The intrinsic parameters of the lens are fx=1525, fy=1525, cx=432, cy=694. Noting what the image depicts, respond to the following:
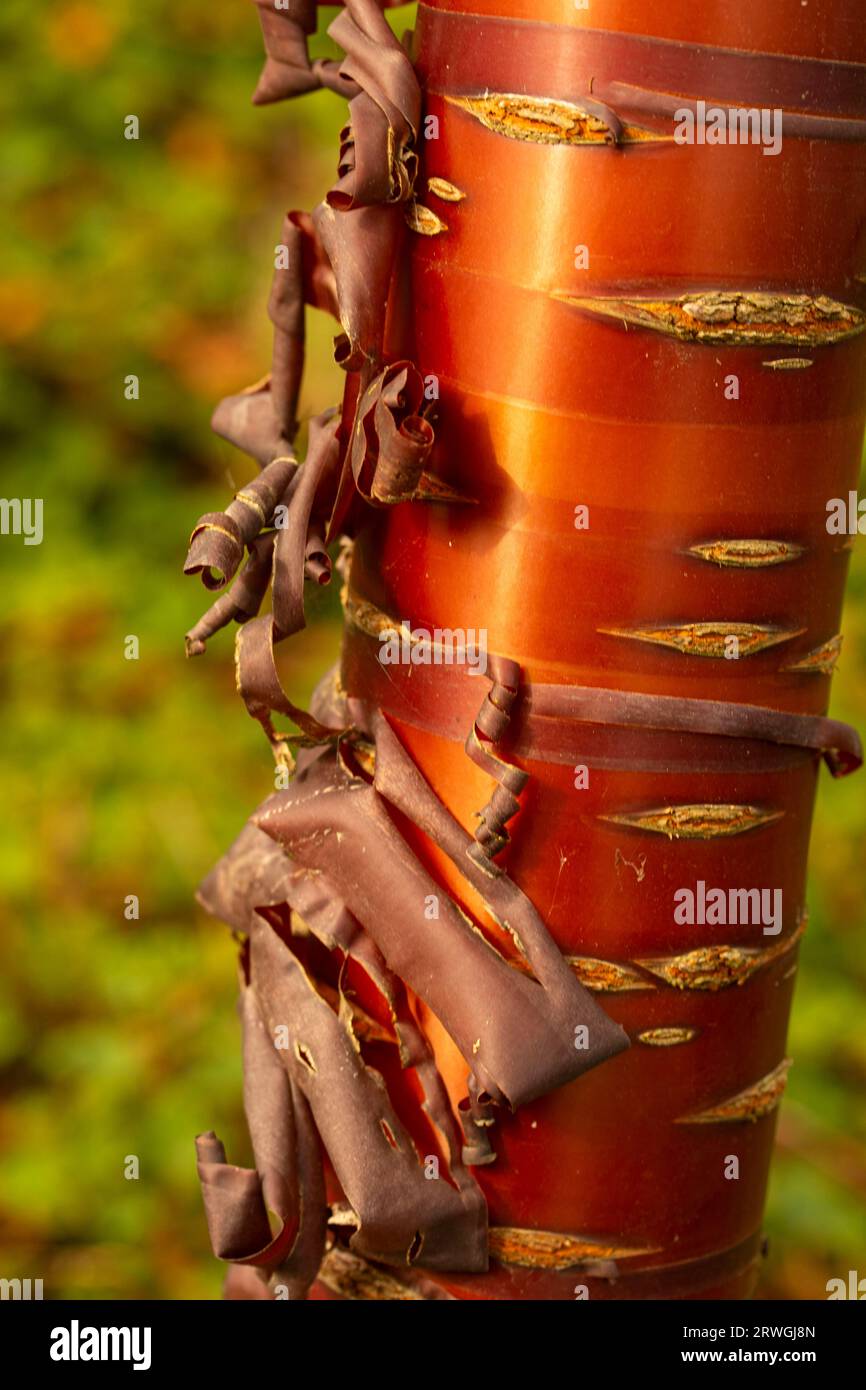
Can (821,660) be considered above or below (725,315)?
below

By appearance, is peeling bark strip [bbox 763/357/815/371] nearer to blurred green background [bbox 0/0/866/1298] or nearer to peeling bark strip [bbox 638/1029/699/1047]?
peeling bark strip [bbox 638/1029/699/1047]

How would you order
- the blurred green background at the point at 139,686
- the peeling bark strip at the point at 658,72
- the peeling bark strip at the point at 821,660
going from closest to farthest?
1. the peeling bark strip at the point at 658,72
2. the peeling bark strip at the point at 821,660
3. the blurred green background at the point at 139,686

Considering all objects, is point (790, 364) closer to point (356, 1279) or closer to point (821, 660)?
point (821, 660)

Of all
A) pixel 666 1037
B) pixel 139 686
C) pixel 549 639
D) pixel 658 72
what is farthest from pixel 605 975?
pixel 139 686

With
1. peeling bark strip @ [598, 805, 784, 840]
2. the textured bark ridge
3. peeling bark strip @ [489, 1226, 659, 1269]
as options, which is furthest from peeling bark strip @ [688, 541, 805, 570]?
peeling bark strip @ [489, 1226, 659, 1269]

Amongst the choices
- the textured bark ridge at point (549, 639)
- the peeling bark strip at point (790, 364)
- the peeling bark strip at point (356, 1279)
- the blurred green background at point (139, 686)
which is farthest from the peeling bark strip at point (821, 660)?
the blurred green background at point (139, 686)

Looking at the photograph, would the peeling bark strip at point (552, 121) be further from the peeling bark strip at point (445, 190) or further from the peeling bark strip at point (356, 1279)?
the peeling bark strip at point (356, 1279)

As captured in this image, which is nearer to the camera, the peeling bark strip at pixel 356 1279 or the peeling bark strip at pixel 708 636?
the peeling bark strip at pixel 708 636
